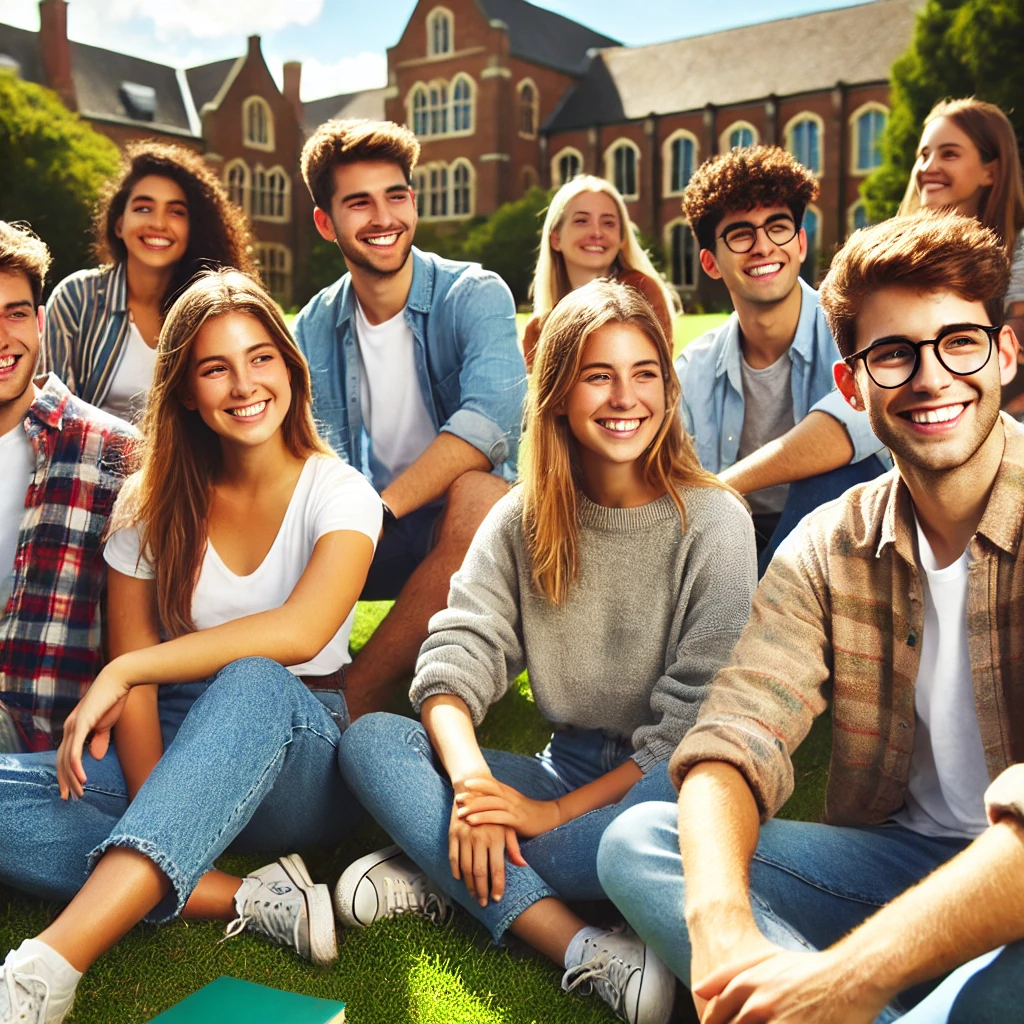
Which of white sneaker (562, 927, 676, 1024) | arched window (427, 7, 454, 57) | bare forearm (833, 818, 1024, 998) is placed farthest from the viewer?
arched window (427, 7, 454, 57)

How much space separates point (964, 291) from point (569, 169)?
37.8 m

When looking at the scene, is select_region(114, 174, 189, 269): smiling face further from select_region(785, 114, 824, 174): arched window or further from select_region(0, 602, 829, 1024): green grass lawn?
select_region(785, 114, 824, 174): arched window

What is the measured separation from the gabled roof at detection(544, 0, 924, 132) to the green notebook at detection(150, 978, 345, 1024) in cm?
3458

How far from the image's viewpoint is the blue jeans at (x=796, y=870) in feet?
6.43

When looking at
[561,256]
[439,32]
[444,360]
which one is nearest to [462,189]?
[439,32]

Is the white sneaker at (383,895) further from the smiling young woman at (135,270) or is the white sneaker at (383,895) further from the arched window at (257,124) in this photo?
the arched window at (257,124)

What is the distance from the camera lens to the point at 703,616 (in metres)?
2.54

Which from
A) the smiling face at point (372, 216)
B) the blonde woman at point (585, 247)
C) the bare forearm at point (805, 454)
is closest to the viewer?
the bare forearm at point (805, 454)

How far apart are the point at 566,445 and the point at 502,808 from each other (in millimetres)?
862

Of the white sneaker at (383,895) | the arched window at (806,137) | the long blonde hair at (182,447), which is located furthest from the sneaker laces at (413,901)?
the arched window at (806,137)

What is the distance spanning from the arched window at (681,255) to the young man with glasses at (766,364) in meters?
30.0

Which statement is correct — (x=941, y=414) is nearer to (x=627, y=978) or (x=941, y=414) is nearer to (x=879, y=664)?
(x=879, y=664)

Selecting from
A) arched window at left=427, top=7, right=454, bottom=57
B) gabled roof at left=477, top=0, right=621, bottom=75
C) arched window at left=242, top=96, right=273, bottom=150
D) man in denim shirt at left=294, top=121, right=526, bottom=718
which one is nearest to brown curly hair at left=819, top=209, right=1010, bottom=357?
man in denim shirt at left=294, top=121, right=526, bottom=718

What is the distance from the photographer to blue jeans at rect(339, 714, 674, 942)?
233 cm
